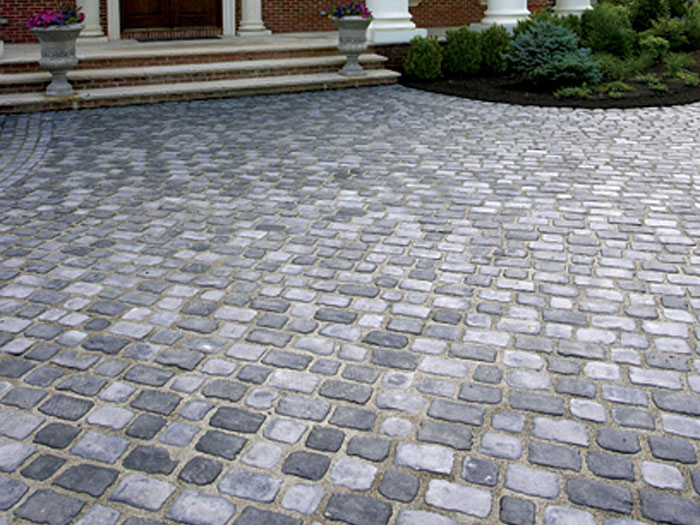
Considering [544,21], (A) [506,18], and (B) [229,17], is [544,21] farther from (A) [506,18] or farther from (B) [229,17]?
(B) [229,17]

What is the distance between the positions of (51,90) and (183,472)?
30.5ft

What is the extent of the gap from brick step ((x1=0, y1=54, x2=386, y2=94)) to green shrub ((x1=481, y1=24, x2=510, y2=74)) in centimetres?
193

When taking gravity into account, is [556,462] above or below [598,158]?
below

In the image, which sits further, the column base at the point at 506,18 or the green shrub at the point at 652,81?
the column base at the point at 506,18

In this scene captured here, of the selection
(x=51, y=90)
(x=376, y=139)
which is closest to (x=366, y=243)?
(x=376, y=139)

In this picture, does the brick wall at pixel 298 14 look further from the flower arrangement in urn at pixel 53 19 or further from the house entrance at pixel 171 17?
the flower arrangement in urn at pixel 53 19

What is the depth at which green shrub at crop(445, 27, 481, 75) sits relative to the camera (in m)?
14.1

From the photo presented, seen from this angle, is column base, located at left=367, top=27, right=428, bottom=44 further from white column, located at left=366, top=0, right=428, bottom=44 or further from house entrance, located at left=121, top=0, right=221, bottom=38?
house entrance, located at left=121, top=0, right=221, bottom=38

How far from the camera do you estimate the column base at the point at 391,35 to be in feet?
46.4

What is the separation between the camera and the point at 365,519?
9.76ft

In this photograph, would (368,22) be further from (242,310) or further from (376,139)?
(242,310)

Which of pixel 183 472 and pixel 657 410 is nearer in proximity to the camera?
pixel 183 472

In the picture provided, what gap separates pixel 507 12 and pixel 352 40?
3.93m

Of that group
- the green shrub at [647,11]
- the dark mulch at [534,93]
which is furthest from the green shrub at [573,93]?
the green shrub at [647,11]
